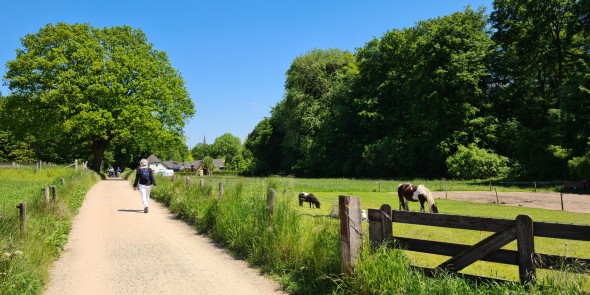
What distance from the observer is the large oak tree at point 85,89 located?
41656mm

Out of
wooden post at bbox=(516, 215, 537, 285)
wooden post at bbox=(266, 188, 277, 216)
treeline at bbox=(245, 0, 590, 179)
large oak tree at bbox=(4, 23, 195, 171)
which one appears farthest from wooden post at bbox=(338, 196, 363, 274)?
large oak tree at bbox=(4, 23, 195, 171)

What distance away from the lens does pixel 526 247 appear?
4.79m

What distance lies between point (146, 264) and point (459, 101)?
149 ft

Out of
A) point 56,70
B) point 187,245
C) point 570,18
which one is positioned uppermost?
point 570,18

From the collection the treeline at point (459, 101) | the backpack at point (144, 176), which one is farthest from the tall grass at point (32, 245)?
the treeline at point (459, 101)

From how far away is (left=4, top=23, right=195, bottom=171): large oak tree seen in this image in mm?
41656

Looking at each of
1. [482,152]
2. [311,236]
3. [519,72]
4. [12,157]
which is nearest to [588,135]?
[482,152]

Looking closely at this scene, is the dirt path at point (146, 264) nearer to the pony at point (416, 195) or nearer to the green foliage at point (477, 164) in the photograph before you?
the pony at point (416, 195)

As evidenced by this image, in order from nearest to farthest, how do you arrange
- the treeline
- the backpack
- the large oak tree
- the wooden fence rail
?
the wooden fence rail < the backpack < the treeline < the large oak tree

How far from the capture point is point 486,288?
4.88 metres

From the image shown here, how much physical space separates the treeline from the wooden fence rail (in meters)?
32.1

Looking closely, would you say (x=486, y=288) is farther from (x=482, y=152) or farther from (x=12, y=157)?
(x=12, y=157)

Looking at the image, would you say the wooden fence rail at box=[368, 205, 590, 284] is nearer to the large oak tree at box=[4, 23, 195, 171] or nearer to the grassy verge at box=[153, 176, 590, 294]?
the grassy verge at box=[153, 176, 590, 294]

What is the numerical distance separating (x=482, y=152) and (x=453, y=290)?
43829 millimetres
